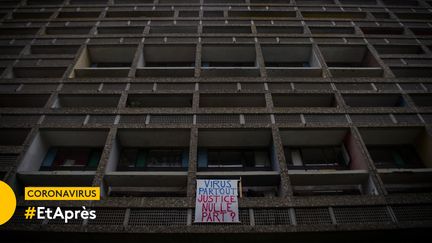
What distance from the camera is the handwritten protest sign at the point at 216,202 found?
9.88m

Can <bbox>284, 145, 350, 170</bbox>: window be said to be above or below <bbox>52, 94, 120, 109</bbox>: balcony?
below

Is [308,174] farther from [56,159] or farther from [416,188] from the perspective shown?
[56,159]

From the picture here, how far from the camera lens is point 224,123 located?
13.7 meters

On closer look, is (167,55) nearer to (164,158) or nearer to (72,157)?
(164,158)

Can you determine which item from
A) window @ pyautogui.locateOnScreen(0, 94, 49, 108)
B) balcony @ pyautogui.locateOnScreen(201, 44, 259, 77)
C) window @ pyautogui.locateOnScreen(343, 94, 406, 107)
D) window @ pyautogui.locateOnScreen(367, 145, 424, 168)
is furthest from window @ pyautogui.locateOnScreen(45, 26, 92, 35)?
window @ pyautogui.locateOnScreen(367, 145, 424, 168)

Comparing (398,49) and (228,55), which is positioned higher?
(398,49)

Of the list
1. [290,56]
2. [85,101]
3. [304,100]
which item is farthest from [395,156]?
[85,101]

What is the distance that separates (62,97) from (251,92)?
10.4 m

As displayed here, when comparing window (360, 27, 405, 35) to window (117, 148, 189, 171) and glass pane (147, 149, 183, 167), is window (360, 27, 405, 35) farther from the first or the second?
glass pane (147, 149, 183, 167)

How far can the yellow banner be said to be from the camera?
10.6 m

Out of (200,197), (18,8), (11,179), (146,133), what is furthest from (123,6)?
(200,197)

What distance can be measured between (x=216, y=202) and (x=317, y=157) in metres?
6.70

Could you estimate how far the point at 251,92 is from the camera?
50.5 ft

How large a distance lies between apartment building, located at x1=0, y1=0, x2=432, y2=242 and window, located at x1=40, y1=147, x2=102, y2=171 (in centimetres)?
7
